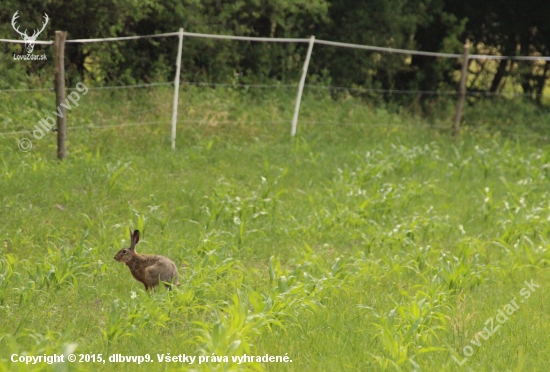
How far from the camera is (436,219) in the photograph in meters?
10.0

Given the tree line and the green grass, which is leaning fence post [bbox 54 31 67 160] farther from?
the tree line

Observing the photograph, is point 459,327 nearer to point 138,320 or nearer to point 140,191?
point 138,320

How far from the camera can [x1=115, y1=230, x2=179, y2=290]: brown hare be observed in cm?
683

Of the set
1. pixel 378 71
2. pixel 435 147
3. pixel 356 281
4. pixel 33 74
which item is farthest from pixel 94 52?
pixel 356 281

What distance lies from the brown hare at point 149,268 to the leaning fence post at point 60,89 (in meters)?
4.33

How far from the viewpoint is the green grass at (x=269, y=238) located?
5945 millimetres

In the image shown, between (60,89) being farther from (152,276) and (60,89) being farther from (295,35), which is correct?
(295,35)

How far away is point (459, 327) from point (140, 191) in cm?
488

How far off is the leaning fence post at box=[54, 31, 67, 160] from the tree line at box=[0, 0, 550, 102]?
2.29 metres

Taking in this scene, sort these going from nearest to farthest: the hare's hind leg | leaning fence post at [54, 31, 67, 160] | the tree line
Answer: the hare's hind leg → leaning fence post at [54, 31, 67, 160] → the tree line

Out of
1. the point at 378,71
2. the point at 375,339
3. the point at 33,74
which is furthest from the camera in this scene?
the point at 378,71

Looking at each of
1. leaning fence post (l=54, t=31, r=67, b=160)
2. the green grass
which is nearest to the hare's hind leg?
the green grass

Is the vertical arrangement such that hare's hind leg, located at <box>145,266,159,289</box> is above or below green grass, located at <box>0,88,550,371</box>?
above

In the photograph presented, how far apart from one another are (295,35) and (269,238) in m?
10.2
